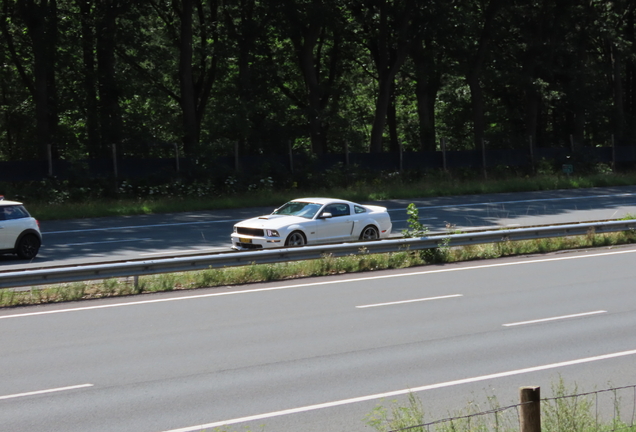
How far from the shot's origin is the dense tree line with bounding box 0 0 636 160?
3900 cm

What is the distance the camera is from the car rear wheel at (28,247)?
18297 millimetres

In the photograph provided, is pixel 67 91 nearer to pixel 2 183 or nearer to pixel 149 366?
pixel 2 183

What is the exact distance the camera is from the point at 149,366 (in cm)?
891

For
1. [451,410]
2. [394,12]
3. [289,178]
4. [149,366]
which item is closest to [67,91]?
[289,178]

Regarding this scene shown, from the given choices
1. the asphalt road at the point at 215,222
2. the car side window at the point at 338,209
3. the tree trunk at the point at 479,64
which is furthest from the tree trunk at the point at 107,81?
the car side window at the point at 338,209

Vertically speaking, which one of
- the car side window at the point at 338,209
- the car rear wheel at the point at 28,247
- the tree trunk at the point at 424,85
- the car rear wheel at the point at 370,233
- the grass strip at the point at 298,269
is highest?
the tree trunk at the point at 424,85

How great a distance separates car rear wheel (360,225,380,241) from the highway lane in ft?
17.2

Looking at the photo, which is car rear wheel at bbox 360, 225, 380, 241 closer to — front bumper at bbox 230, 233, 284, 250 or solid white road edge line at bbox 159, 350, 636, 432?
front bumper at bbox 230, 233, 284, 250

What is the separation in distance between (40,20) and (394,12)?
17677 millimetres

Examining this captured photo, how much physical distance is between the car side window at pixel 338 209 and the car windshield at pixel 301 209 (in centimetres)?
22

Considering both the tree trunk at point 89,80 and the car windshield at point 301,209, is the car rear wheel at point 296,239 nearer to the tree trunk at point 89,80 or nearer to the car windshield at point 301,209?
the car windshield at point 301,209

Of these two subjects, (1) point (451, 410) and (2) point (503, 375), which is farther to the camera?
(2) point (503, 375)

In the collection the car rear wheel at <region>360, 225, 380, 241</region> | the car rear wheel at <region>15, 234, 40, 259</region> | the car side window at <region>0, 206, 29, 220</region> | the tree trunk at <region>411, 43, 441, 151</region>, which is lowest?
the car rear wheel at <region>360, 225, 380, 241</region>

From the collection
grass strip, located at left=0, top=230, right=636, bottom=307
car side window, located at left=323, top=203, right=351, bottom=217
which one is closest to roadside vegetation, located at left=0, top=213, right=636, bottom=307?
grass strip, located at left=0, top=230, right=636, bottom=307
